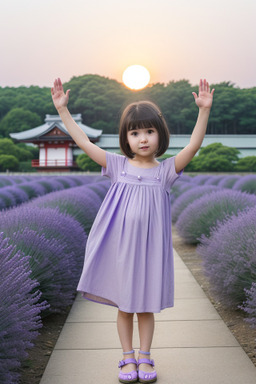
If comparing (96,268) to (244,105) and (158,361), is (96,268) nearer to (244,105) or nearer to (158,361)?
(158,361)

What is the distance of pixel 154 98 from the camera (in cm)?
5644

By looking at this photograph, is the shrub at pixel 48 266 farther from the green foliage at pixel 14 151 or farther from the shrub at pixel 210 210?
the green foliage at pixel 14 151

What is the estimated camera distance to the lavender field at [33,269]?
2357mm

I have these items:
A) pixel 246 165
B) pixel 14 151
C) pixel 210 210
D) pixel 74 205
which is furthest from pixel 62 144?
pixel 74 205

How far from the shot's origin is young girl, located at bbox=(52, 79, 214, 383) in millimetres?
2732

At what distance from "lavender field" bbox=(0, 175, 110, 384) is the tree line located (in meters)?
51.2

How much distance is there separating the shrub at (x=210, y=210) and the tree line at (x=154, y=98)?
48.2m

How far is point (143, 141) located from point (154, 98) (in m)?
54.7

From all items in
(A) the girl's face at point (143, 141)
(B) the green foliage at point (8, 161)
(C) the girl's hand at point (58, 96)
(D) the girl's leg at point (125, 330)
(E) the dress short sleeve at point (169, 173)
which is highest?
(C) the girl's hand at point (58, 96)

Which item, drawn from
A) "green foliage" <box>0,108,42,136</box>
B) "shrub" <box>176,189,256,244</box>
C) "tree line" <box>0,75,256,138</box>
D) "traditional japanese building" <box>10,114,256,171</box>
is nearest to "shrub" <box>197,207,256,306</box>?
"shrub" <box>176,189,256,244</box>

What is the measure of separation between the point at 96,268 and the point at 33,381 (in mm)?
735

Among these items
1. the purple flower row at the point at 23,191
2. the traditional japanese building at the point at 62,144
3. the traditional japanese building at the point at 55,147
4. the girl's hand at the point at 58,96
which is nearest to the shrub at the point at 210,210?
the purple flower row at the point at 23,191

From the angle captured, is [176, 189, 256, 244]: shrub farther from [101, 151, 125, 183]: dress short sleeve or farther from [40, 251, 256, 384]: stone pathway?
[101, 151, 125, 183]: dress short sleeve

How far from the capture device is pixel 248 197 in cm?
736
